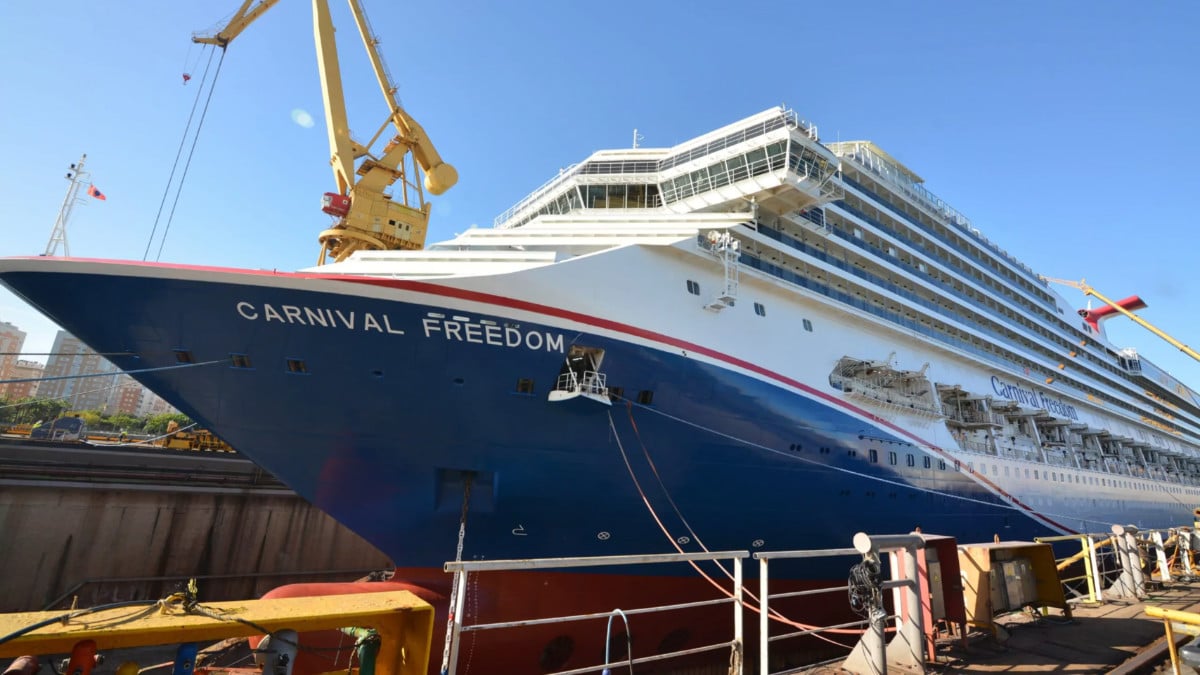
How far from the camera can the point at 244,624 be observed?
3.04 m

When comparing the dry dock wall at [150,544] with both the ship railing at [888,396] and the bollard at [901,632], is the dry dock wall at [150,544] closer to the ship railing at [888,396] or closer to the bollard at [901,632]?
the ship railing at [888,396]

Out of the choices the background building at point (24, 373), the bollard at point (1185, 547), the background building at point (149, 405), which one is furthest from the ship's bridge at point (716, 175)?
the background building at point (149, 405)

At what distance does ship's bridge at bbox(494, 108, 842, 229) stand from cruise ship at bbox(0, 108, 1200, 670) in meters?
0.08

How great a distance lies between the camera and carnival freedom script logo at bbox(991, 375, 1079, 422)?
22.6 meters

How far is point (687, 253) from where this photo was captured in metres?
12.0

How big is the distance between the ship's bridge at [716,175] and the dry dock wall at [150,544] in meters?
13.5

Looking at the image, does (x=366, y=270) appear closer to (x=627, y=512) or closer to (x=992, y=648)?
(x=627, y=512)

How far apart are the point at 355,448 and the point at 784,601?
9.85 metres

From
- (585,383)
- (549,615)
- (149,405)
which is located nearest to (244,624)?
(585,383)

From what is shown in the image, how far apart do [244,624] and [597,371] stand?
23.0ft

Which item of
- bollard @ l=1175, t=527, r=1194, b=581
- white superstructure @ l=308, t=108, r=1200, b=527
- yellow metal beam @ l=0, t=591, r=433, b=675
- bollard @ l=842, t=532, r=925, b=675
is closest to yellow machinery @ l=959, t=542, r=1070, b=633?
bollard @ l=842, t=532, r=925, b=675

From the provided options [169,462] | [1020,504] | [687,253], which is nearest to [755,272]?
[687,253]

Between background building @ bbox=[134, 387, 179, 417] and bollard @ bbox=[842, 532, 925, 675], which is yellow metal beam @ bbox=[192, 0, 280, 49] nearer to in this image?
bollard @ bbox=[842, 532, 925, 675]

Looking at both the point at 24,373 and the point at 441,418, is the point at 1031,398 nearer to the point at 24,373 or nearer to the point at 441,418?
the point at 441,418
